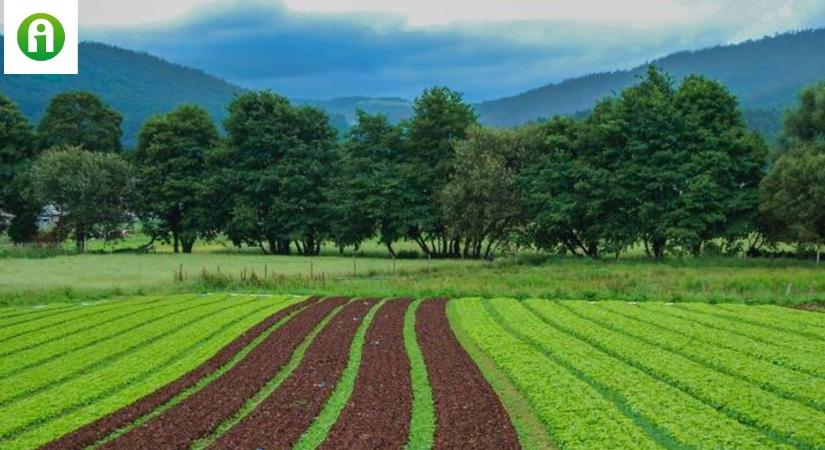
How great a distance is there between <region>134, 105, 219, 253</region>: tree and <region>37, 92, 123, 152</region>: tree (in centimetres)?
670

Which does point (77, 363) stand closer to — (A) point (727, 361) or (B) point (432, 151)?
(A) point (727, 361)

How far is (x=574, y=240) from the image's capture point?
6644 cm

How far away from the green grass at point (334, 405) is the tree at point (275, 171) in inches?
2065

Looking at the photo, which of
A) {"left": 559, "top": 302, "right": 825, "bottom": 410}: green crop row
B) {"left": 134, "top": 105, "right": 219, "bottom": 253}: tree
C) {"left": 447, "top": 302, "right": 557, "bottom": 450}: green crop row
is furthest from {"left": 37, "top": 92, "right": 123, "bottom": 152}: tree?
{"left": 447, "top": 302, "right": 557, "bottom": 450}: green crop row

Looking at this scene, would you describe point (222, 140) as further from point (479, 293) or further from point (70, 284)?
point (479, 293)

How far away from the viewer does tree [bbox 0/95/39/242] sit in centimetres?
7831

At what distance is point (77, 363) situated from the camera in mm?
20844

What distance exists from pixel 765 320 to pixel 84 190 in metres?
65.3

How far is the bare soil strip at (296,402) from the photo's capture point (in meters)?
14.0

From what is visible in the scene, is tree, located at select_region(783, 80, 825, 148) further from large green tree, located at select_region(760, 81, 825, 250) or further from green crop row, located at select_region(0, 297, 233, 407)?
green crop row, located at select_region(0, 297, 233, 407)

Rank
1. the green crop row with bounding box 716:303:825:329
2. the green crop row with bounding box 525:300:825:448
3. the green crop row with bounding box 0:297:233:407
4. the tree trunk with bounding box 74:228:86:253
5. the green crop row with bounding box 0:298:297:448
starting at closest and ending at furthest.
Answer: the green crop row with bounding box 525:300:825:448
the green crop row with bounding box 0:298:297:448
the green crop row with bounding box 0:297:233:407
the green crop row with bounding box 716:303:825:329
the tree trunk with bounding box 74:228:86:253

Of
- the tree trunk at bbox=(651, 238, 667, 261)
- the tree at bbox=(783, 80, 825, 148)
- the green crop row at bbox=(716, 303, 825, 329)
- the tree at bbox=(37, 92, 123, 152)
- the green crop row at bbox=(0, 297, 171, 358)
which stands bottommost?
the green crop row at bbox=(716, 303, 825, 329)

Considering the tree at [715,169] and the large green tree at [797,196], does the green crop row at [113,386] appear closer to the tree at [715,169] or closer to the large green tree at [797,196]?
the tree at [715,169]

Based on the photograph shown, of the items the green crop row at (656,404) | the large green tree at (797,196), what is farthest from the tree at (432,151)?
the green crop row at (656,404)
